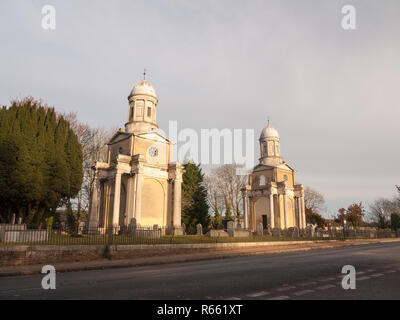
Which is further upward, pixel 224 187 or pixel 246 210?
pixel 224 187

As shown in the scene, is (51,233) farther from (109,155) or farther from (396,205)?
(396,205)

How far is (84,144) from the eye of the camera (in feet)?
108

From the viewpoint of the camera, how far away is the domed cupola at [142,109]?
34375mm

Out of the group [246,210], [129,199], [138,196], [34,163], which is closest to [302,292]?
[34,163]

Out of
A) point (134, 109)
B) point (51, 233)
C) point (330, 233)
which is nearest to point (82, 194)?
point (134, 109)

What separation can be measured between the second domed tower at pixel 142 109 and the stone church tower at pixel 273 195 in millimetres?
19072

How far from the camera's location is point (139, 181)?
29.1 meters

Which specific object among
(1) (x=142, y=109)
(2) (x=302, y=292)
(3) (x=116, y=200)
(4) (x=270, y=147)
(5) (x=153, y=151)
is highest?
(1) (x=142, y=109)

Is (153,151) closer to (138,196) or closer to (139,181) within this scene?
(139,181)

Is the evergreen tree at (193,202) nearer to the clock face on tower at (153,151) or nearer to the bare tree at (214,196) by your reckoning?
the bare tree at (214,196)

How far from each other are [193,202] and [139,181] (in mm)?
14618

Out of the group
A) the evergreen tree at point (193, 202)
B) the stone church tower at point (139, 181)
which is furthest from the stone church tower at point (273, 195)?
the stone church tower at point (139, 181)
